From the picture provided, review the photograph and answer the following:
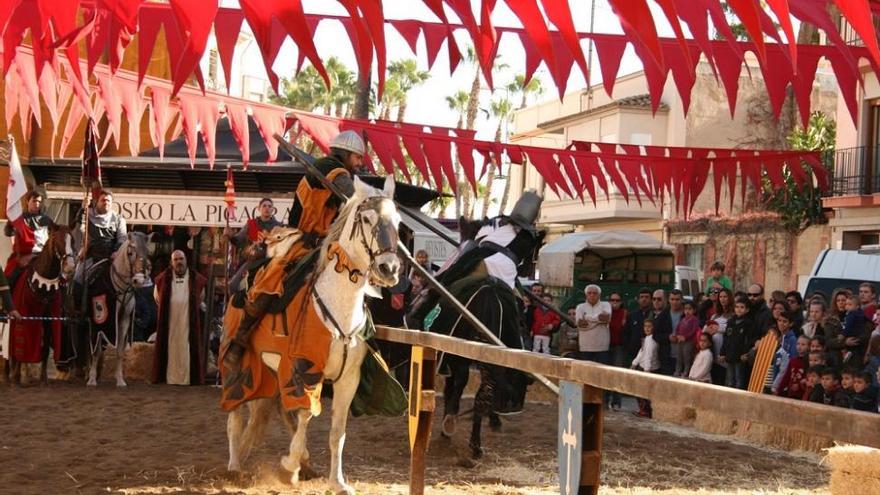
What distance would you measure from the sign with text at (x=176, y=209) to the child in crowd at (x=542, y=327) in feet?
14.0

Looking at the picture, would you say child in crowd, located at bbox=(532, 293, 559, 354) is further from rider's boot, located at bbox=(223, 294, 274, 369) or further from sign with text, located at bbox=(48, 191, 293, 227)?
rider's boot, located at bbox=(223, 294, 274, 369)

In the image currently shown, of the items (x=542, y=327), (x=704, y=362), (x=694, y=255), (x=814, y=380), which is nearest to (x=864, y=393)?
(x=814, y=380)

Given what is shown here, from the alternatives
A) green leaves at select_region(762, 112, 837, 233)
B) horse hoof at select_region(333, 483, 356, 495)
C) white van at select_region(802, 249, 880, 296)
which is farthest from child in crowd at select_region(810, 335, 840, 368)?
green leaves at select_region(762, 112, 837, 233)

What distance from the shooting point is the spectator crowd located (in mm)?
10936

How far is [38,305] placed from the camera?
15.3 meters

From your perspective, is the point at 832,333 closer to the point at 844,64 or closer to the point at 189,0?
the point at 844,64

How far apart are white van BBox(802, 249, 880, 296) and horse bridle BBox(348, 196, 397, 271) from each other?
29.7ft

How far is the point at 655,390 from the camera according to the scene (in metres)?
3.99

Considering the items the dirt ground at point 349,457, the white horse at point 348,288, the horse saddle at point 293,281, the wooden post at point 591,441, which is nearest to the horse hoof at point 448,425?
the dirt ground at point 349,457

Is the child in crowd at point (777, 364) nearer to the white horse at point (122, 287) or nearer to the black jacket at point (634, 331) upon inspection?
the black jacket at point (634, 331)

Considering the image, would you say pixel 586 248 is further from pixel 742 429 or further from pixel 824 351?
pixel 824 351

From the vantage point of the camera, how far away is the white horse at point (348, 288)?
7387 mm

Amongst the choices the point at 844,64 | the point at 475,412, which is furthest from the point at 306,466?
the point at 844,64

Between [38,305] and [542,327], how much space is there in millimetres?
7067
